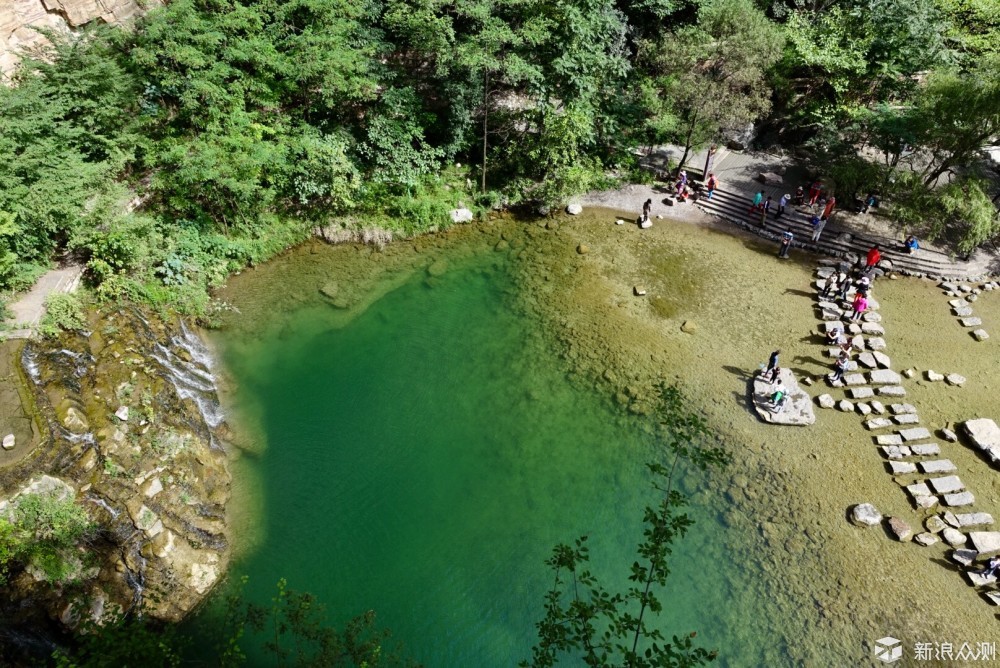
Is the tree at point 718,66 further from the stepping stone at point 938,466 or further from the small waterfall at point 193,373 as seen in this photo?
the small waterfall at point 193,373

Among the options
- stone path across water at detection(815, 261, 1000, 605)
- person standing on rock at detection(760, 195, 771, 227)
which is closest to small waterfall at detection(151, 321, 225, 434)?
stone path across water at detection(815, 261, 1000, 605)

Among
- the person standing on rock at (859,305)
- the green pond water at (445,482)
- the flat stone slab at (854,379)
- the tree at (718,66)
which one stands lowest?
the green pond water at (445,482)

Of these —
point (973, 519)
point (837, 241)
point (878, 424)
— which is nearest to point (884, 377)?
point (878, 424)

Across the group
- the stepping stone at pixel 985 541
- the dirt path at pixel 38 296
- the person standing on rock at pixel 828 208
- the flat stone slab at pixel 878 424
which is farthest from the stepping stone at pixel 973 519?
the dirt path at pixel 38 296

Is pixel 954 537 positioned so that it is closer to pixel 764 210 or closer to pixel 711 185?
pixel 764 210

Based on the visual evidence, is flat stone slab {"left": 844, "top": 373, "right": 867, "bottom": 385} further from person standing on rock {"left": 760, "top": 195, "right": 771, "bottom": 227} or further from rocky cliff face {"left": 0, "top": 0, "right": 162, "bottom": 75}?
rocky cliff face {"left": 0, "top": 0, "right": 162, "bottom": 75}

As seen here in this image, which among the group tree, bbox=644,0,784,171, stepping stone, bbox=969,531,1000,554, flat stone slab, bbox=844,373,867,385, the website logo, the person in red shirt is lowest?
the website logo
